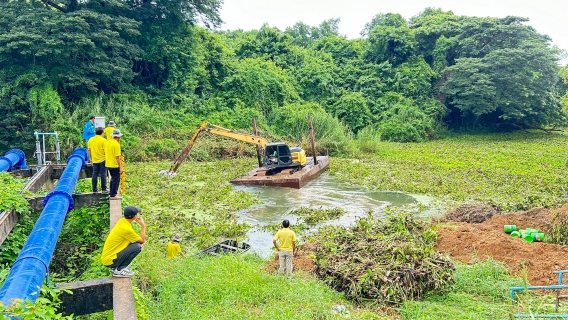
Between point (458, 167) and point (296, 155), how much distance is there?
8.98 metres

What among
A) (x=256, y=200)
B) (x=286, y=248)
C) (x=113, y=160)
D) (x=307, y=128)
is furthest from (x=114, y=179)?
(x=307, y=128)

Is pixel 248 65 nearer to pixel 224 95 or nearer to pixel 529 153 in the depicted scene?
pixel 224 95

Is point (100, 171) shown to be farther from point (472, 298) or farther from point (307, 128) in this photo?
point (307, 128)

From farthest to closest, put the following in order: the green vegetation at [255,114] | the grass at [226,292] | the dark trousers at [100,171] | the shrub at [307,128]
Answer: the shrub at [307,128]
the dark trousers at [100,171]
the green vegetation at [255,114]
the grass at [226,292]

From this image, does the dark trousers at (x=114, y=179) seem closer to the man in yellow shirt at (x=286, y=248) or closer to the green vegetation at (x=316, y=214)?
Result: the man in yellow shirt at (x=286, y=248)

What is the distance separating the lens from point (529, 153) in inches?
1045

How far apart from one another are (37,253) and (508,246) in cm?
858

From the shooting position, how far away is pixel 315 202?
15.2m

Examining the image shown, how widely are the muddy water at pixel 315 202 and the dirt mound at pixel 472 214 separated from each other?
204 centimetres

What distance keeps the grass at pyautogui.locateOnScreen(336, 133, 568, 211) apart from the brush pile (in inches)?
276

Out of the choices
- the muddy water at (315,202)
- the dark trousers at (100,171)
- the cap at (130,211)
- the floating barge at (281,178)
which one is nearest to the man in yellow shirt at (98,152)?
the dark trousers at (100,171)

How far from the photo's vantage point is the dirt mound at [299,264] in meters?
8.34

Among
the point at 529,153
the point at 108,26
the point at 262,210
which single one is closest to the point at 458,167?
the point at 529,153

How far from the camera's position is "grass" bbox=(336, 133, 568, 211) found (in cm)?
1557
